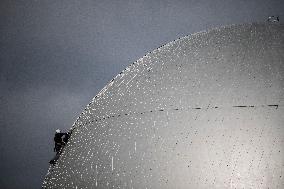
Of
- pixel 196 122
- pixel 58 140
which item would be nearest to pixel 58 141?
pixel 58 140

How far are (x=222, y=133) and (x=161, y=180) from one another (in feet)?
7.45

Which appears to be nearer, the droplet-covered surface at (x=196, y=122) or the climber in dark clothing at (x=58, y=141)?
the droplet-covered surface at (x=196, y=122)

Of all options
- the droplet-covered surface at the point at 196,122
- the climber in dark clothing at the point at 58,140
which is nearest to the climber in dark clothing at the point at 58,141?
the climber in dark clothing at the point at 58,140

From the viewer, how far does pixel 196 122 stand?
948cm

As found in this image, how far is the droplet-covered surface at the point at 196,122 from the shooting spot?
857cm

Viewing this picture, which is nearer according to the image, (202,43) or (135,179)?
(135,179)

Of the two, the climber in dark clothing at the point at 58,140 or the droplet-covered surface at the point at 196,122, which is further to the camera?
the climber in dark clothing at the point at 58,140

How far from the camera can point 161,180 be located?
8.99 metres

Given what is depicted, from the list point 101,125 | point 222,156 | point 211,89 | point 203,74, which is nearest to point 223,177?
point 222,156

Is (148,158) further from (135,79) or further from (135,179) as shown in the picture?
(135,79)

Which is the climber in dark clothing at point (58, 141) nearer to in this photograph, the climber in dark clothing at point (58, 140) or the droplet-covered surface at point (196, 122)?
the climber in dark clothing at point (58, 140)

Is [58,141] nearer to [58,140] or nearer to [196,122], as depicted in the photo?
[58,140]

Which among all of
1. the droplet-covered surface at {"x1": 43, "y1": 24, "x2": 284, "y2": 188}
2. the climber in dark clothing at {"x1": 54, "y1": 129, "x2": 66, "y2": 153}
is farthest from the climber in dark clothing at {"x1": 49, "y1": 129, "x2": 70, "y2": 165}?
the droplet-covered surface at {"x1": 43, "y1": 24, "x2": 284, "y2": 188}

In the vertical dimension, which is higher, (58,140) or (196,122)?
(58,140)
